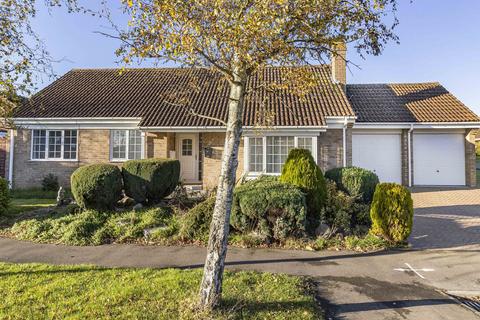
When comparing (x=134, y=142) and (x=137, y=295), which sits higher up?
(x=134, y=142)

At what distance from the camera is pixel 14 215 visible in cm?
941

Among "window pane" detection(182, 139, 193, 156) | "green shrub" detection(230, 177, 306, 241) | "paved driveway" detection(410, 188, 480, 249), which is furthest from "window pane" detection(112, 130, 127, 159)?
"paved driveway" detection(410, 188, 480, 249)

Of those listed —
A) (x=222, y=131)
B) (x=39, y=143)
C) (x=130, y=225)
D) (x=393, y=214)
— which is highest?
(x=222, y=131)

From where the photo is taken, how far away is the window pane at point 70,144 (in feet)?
49.4

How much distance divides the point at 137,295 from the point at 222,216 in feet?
5.83

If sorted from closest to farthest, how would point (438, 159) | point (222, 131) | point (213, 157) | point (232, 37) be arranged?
point (232, 37) < point (222, 131) < point (213, 157) < point (438, 159)

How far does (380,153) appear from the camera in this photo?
16.8 metres

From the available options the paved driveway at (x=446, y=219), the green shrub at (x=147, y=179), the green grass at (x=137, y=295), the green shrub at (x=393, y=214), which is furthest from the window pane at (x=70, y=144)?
the paved driveway at (x=446, y=219)

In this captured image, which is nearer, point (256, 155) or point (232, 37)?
point (232, 37)

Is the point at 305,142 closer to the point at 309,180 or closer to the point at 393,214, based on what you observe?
the point at 309,180

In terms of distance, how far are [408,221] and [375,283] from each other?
260 centimetres

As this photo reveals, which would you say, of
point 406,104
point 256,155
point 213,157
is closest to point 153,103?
point 213,157

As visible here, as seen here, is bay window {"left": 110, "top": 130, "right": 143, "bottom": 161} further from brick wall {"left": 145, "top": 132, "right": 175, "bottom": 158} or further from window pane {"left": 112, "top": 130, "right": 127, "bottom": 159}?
brick wall {"left": 145, "top": 132, "right": 175, "bottom": 158}

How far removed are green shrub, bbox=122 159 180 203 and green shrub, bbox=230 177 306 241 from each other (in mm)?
3125
